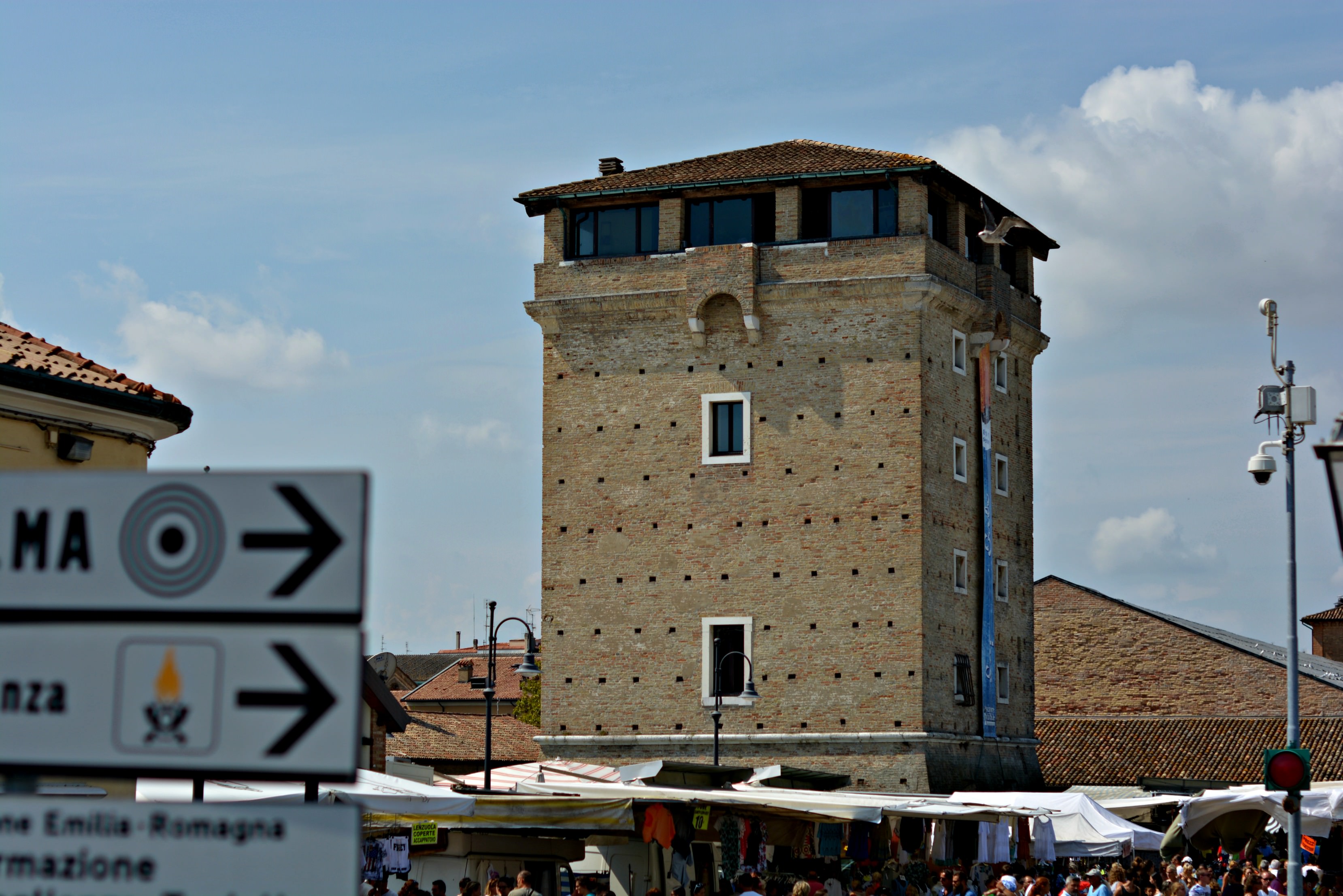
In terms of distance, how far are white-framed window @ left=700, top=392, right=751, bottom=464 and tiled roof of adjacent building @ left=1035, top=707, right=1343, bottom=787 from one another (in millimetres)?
13917

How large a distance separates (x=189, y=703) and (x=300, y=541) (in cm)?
51

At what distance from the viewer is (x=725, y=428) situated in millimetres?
40438

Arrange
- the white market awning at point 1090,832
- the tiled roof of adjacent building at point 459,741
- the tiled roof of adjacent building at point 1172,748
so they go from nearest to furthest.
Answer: the white market awning at point 1090,832 < the tiled roof of adjacent building at point 1172,748 < the tiled roof of adjacent building at point 459,741

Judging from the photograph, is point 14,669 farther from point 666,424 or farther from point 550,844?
point 666,424

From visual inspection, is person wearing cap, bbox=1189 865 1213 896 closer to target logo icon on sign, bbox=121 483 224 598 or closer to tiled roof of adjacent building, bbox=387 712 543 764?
target logo icon on sign, bbox=121 483 224 598

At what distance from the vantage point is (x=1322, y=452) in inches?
265

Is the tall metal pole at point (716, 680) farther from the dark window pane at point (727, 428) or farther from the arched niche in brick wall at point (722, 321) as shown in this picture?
the arched niche in brick wall at point (722, 321)

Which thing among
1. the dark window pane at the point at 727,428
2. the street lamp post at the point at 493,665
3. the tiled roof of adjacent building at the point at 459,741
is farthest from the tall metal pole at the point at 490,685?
the tiled roof of adjacent building at the point at 459,741

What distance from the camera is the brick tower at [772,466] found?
39.0m

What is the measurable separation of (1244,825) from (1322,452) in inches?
891

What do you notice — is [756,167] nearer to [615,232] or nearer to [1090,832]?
[615,232]

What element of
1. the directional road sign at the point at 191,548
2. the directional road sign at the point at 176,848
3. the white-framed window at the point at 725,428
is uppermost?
the white-framed window at the point at 725,428

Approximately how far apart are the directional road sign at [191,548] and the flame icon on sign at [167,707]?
0.45 feet

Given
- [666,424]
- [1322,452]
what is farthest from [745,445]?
[1322,452]
